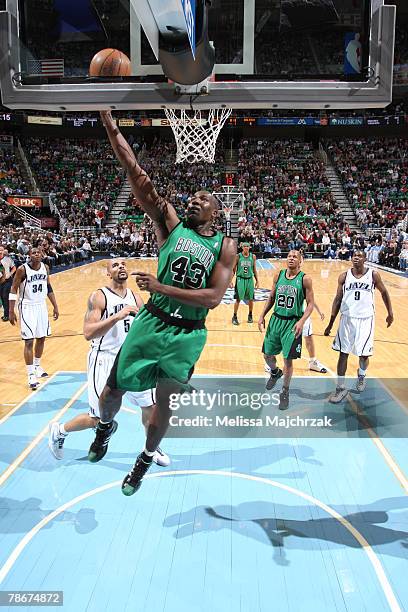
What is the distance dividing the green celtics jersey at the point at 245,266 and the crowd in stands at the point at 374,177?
17.6 metres

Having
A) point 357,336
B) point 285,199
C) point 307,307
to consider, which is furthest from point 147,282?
point 285,199

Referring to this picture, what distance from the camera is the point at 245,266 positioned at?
10531 millimetres

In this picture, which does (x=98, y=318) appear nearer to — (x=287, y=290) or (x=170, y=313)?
(x=170, y=313)

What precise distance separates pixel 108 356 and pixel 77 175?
27968 mm

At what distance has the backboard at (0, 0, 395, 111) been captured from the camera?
4102 mm

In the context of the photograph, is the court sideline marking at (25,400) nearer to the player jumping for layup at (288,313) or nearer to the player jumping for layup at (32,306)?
the player jumping for layup at (32,306)

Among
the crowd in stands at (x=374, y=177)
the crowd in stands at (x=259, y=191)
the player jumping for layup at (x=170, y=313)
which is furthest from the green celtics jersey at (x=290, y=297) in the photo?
the crowd in stands at (x=374, y=177)

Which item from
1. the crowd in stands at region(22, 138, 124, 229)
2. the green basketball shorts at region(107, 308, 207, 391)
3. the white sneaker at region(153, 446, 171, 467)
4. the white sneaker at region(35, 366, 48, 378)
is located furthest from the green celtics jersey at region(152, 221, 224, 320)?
the crowd in stands at region(22, 138, 124, 229)

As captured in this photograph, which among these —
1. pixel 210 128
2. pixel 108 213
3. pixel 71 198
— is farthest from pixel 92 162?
pixel 210 128

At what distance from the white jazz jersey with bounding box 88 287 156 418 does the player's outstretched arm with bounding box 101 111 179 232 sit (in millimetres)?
1545

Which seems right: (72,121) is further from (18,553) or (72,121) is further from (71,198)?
(18,553)

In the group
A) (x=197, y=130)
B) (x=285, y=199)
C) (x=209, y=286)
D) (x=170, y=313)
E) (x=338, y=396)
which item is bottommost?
(x=338, y=396)

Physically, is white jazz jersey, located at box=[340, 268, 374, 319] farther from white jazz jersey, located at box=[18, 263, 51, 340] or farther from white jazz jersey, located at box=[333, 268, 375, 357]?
white jazz jersey, located at box=[18, 263, 51, 340]

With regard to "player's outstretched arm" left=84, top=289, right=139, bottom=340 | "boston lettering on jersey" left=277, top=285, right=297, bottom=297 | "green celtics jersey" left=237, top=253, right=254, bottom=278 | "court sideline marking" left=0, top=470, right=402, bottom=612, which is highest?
"player's outstretched arm" left=84, top=289, right=139, bottom=340
